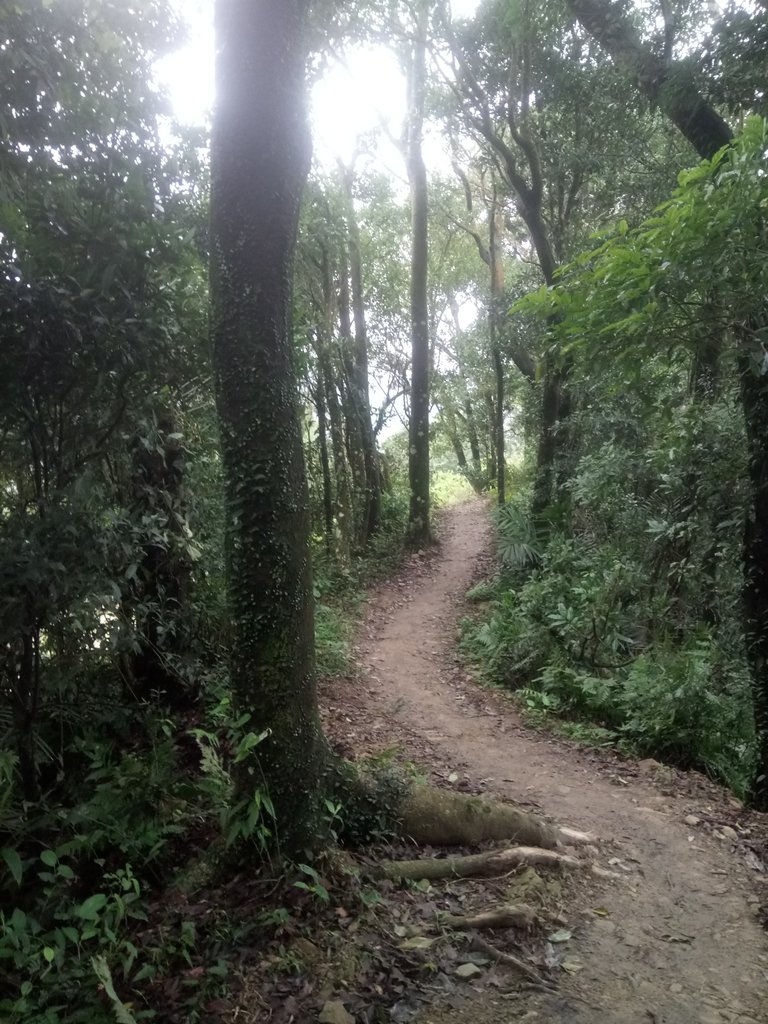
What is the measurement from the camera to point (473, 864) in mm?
4363

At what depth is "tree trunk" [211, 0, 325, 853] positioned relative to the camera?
3.73 m

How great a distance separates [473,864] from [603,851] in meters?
1.18

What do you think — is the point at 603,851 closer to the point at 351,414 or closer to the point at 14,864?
the point at 14,864

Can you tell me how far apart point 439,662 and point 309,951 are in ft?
22.5

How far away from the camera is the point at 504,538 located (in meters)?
14.3

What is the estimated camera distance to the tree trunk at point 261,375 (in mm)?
3727

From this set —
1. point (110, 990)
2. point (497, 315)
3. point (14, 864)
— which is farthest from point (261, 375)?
point (497, 315)

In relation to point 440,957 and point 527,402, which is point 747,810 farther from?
point 527,402

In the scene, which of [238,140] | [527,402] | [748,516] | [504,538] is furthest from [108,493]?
[527,402]

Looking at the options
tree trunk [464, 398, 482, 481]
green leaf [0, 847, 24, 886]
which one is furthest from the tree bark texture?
tree trunk [464, 398, 482, 481]

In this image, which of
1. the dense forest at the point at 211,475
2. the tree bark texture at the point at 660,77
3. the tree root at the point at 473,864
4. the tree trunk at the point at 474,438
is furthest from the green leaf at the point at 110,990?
the tree trunk at the point at 474,438

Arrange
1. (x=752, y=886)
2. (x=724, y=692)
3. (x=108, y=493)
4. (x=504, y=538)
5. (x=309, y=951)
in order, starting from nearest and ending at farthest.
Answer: (x=309, y=951)
(x=752, y=886)
(x=108, y=493)
(x=724, y=692)
(x=504, y=538)

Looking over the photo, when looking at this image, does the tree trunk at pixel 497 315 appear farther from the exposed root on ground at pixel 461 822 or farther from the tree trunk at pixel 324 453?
the exposed root on ground at pixel 461 822

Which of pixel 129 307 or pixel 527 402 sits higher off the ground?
pixel 527 402
